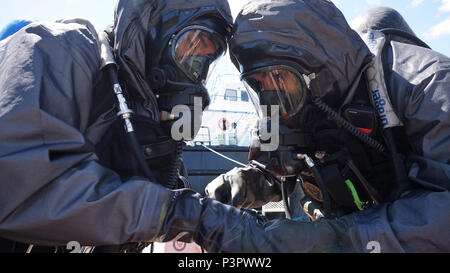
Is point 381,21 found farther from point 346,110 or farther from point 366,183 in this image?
point 366,183

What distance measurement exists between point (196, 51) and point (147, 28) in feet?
1.27

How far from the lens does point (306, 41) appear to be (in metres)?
2.07

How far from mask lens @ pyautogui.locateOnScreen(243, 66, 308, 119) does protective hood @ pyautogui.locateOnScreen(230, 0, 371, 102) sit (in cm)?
7

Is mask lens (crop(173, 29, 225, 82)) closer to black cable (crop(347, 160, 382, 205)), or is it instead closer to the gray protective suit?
the gray protective suit

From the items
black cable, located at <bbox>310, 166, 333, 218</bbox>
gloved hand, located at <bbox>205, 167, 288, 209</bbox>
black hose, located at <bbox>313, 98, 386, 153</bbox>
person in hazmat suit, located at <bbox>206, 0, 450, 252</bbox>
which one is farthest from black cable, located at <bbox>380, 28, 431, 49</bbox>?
gloved hand, located at <bbox>205, 167, 288, 209</bbox>

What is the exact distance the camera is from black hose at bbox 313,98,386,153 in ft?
6.73

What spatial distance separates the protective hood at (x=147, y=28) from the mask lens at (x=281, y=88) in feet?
1.64

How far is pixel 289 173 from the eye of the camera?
2186 mm

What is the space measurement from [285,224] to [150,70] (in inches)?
49.0

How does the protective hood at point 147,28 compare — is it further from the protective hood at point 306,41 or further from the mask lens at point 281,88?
the mask lens at point 281,88

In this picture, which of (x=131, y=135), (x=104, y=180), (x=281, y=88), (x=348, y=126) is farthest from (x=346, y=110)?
(x=104, y=180)

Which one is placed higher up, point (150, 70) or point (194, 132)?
point (150, 70)

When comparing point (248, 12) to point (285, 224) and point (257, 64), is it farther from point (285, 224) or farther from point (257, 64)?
point (285, 224)
